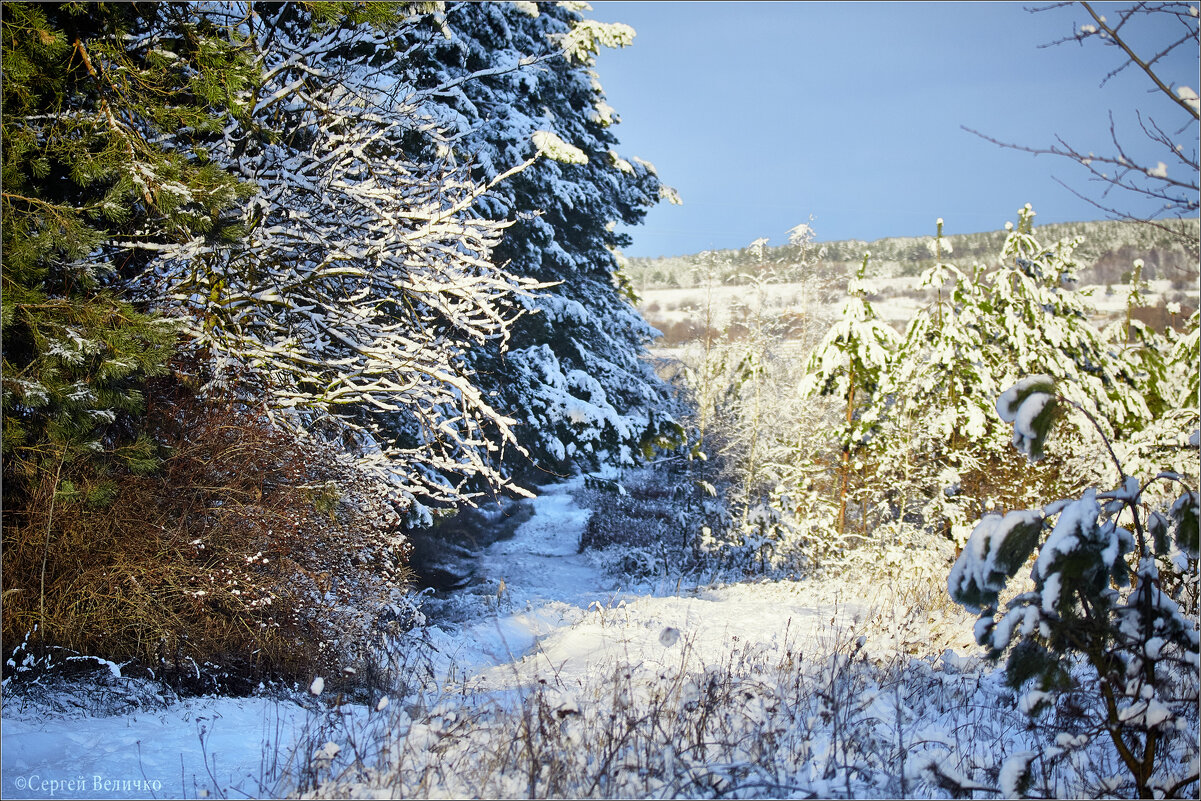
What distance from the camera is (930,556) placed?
955 centimetres

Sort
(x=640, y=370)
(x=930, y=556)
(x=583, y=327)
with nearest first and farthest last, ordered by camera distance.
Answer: (x=930, y=556)
(x=583, y=327)
(x=640, y=370)

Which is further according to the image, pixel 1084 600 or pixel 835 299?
pixel 835 299

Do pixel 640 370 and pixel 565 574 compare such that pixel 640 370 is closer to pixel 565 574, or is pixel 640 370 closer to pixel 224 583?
pixel 565 574

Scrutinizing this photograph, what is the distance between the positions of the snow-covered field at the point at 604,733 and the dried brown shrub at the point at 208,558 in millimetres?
371

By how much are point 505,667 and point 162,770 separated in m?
2.92

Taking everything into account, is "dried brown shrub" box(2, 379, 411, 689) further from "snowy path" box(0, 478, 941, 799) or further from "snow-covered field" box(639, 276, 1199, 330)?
"snow-covered field" box(639, 276, 1199, 330)

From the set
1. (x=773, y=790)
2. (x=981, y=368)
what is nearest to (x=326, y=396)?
(x=773, y=790)

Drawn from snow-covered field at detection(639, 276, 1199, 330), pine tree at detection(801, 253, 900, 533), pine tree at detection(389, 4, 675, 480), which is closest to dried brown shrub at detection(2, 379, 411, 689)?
pine tree at detection(389, 4, 675, 480)

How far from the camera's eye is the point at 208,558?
4312mm

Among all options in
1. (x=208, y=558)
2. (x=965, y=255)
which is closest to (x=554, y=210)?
(x=965, y=255)

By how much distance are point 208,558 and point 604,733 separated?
2.79m

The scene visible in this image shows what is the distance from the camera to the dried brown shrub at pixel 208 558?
3949 millimetres

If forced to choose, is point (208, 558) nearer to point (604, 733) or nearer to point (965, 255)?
point (604, 733)

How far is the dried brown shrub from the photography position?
395cm
